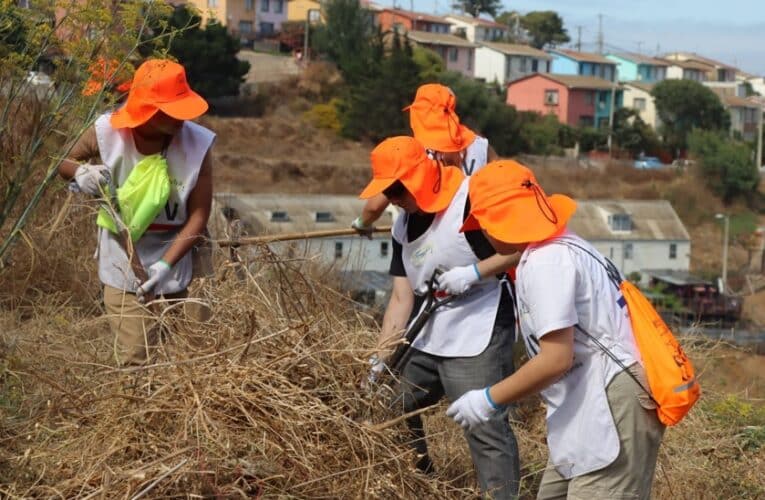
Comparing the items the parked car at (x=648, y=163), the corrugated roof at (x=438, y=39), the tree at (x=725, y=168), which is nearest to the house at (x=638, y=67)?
the corrugated roof at (x=438, y=39)

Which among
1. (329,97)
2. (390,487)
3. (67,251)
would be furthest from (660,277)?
(390,487)

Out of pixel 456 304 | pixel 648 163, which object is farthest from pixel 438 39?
pixel 456 304

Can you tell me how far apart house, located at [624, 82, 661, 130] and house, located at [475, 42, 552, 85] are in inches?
248

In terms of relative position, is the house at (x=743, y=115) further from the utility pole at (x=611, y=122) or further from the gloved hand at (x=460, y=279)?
the gloved hand at (x=460, y=279)

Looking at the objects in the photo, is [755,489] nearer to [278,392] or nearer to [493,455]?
[493,455]

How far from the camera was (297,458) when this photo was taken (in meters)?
3.35

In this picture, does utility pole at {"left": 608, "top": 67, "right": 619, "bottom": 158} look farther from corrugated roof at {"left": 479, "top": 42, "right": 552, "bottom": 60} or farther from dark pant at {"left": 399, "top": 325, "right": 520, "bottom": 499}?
dark pant at {"left": 399, "top": 325, "right": 520, "bottom": 499}

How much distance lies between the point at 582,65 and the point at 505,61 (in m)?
5.78

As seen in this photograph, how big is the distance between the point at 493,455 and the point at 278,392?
0.91 meters

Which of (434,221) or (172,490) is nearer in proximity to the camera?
(172,490)

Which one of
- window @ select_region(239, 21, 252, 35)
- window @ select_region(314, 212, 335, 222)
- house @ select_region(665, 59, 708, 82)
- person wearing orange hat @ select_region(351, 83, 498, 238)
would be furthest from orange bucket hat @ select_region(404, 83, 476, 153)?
house @ select_region(665, 59, 708, 82)

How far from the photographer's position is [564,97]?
61.5 metres

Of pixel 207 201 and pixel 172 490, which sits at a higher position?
pixel 207 201

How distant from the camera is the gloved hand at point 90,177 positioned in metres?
4.25
